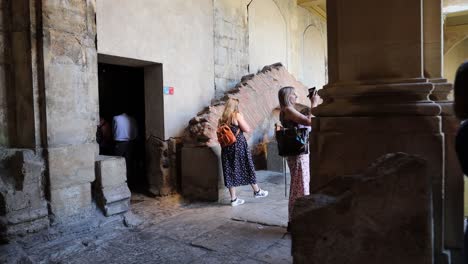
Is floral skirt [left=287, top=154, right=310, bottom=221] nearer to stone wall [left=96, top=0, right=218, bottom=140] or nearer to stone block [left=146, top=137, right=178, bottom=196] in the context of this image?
stone block [left=146, top=137, right=178, bottom=196]

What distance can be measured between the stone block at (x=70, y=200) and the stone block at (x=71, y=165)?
0.13 ft

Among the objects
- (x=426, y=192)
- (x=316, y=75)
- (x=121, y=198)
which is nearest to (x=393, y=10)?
(x=426, y=192)

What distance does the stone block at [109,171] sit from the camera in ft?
12.1

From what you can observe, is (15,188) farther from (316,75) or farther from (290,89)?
(316,75)

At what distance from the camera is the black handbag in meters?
3.38

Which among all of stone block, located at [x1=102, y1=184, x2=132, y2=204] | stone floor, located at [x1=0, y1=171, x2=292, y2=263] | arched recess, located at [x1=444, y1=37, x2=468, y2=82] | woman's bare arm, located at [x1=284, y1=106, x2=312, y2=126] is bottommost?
stone floor, located at [x1=0, y1=171, x2=292, y2=263]

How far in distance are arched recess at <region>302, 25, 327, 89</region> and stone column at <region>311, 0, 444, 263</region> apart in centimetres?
834

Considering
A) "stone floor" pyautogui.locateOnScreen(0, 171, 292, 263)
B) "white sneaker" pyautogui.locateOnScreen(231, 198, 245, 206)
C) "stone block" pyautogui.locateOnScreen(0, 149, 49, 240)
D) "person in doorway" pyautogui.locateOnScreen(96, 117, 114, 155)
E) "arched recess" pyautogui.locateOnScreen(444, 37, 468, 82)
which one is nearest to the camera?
"stone floor" pyautogui.locateOnScreen(0, 171, 292, 263)

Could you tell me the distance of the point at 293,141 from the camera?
3383mm

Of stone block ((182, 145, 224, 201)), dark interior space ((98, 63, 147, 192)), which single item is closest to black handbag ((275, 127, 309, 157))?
stone block ((182, 145, 224, 201))

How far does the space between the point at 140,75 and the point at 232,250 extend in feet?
11.8

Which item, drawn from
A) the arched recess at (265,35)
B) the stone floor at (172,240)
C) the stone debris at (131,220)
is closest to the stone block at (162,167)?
the stone floor at (172,240)

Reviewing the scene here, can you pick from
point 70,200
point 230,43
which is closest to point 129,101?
point 230,43

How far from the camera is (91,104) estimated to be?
3721 mm
